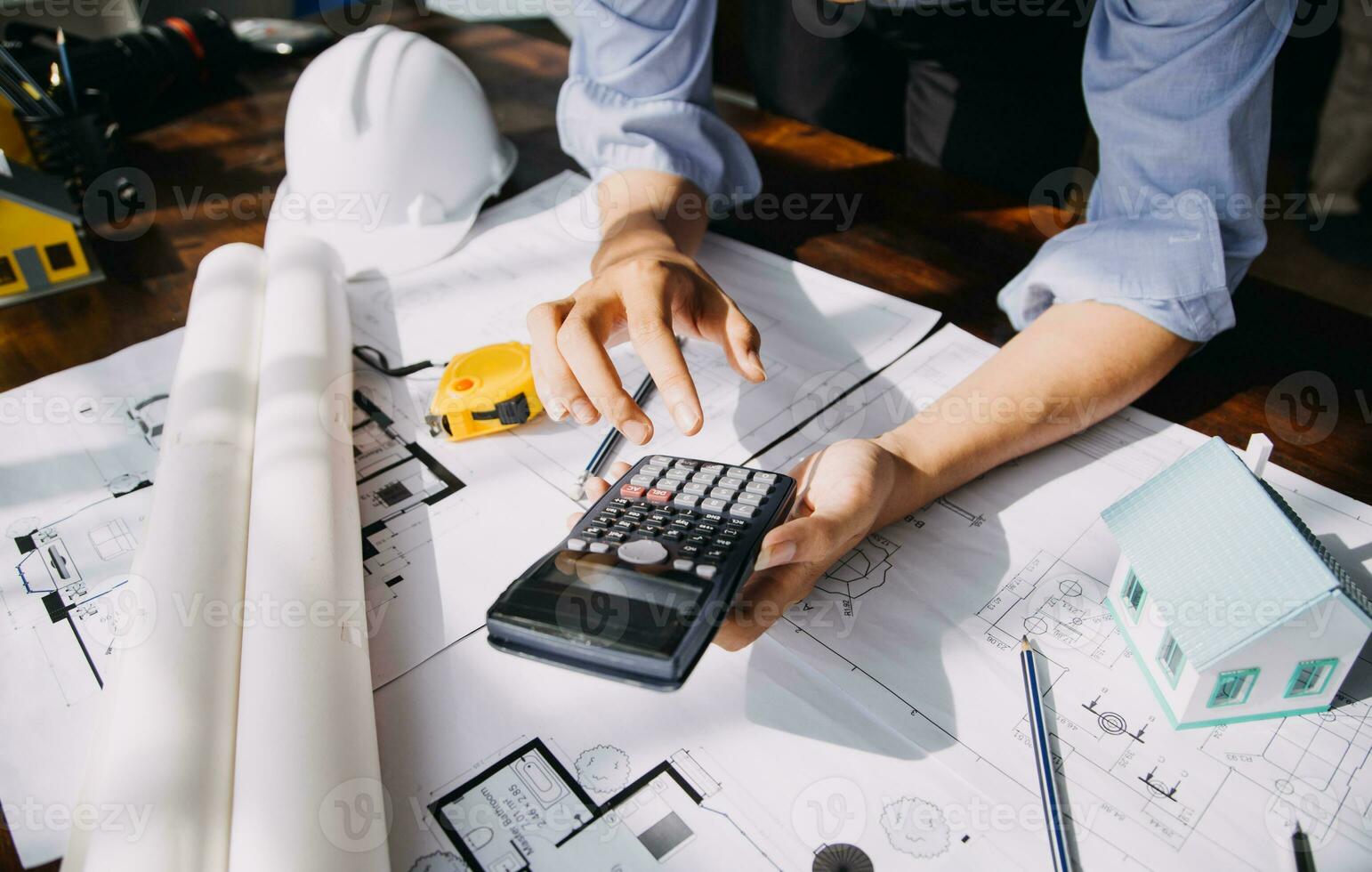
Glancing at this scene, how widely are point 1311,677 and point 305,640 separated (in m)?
0.42

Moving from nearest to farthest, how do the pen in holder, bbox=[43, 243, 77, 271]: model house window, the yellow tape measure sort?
the yellow tape measure → bbox=[43, 243, 77, 271]: model house window → the pen in holder

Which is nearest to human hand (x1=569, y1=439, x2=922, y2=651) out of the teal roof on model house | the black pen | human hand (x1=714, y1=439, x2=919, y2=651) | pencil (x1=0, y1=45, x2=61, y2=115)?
human hand (x1=714, y1=439, x2=919, y2=651)

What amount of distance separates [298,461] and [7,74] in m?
0.51

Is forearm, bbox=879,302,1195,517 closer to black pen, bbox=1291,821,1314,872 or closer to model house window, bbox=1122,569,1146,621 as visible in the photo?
model house window, bbox=1122,569,1146,621

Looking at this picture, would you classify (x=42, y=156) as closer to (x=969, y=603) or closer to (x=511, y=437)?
(x=511, y=437)

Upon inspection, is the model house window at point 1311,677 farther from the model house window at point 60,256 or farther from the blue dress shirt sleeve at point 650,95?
the model house window at point 60,256

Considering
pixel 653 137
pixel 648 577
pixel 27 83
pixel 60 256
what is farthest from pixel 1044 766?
pixel 27 83

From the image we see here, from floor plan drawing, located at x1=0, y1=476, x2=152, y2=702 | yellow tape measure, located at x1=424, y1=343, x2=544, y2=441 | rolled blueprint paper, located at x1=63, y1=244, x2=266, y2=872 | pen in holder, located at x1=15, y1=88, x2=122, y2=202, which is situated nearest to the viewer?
rolled blueprint paper, located at x1=63, y1=244, x2=266, y2=872

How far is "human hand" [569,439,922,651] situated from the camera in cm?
42

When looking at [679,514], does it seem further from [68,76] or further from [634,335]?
[68,76]

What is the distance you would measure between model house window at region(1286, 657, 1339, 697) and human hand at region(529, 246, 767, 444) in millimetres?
279

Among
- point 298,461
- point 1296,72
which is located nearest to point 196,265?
point 298,461

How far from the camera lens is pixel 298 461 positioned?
485 mm

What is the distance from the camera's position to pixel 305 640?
0.40 meters
